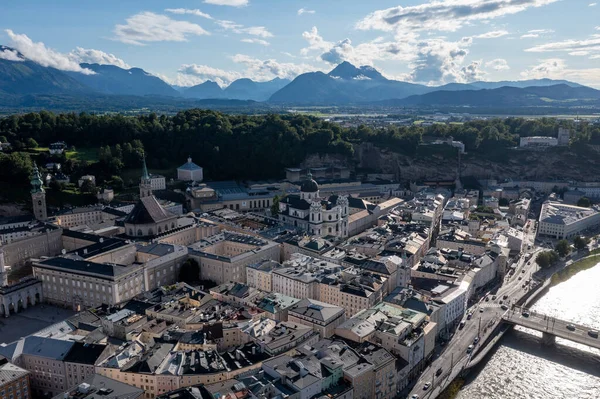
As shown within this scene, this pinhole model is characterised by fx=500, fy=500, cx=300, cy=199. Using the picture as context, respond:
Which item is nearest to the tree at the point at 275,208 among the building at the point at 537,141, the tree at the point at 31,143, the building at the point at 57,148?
the building at the point at 57,148

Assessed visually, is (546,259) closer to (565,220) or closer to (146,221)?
(565,220)

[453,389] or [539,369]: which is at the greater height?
[453,389]

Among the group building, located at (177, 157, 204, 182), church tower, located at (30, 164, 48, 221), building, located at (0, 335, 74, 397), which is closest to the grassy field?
building, located at (177, 157, 204, 182)

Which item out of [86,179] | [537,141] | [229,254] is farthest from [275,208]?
[537,141]

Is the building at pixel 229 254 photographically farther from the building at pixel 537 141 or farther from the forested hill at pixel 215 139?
the building at pixel 537 141

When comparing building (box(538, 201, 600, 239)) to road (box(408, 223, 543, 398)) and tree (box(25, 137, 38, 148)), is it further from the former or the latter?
tree (box(25, 137, 38, 148))

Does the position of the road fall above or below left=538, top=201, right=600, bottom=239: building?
below

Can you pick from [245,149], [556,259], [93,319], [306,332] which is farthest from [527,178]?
[93,319]
